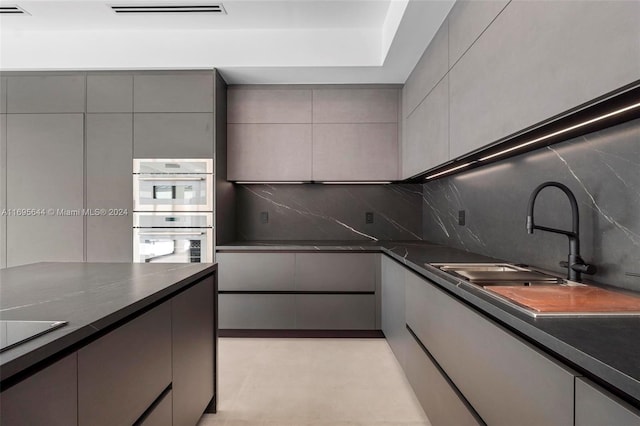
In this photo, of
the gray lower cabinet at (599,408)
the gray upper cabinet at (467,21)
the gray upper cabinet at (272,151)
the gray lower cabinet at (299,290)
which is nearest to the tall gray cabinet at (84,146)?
the gray upper cabinet at (272,151)

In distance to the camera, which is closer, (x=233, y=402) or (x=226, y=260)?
(x=233, y=402)

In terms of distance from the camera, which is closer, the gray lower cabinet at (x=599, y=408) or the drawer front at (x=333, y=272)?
the gray lower cabinet at (x=599, y=408)

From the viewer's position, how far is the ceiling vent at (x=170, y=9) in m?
2.79

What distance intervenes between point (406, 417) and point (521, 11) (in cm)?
210

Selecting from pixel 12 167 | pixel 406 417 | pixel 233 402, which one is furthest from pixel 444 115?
pixel 12 167

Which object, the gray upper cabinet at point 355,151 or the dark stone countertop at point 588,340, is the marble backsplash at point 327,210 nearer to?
the gray upper cabinet at point 355,151

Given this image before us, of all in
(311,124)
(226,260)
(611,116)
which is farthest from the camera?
(311,124)

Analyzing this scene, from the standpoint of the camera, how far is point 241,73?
3.27 metres

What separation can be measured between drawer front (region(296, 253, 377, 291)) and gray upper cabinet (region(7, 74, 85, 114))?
2560 millimetres

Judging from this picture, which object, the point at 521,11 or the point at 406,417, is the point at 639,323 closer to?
the point at 521,11

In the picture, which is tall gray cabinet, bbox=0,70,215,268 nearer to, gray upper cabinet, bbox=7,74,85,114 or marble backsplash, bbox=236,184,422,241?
gray upper cabinet, bbox=7,74,85,114

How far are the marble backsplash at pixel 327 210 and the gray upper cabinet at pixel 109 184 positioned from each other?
112cm

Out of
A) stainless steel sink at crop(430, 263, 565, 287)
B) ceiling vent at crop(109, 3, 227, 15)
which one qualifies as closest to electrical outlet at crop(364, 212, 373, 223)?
stainless steel sink at crop(430, 263, 565, 287)

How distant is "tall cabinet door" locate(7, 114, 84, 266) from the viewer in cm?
323
